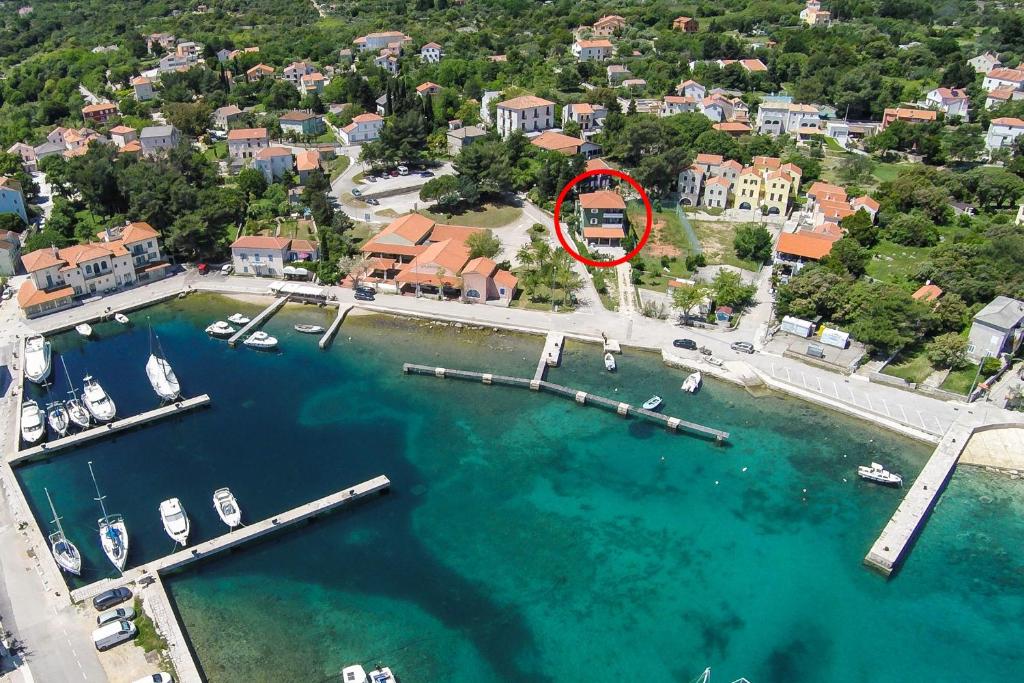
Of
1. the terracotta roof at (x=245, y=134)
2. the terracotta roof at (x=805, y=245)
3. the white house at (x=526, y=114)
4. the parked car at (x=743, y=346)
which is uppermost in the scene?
the white house at (x=526, y=114)

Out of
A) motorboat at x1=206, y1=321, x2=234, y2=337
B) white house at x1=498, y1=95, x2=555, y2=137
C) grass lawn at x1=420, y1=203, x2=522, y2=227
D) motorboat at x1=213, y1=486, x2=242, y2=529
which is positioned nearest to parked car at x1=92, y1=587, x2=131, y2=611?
motorboat at x1=213, y1=486, x2=242, y2=529

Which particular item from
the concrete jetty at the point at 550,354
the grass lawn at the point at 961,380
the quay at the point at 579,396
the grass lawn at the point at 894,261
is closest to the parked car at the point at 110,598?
the quay at the point at 579,396

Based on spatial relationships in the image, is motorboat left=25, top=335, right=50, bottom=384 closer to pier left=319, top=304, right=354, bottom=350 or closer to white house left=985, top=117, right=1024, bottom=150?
pier left=319, top=304, right=354, bottom=350

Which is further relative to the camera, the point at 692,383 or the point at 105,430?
the point at 692,383

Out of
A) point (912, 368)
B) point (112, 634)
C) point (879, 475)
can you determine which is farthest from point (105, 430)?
point (912, 368)

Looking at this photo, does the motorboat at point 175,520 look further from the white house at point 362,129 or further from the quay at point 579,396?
the white house at point 362,129

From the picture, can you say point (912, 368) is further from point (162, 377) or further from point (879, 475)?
point (162, 377)

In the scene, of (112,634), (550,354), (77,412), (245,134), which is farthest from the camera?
(245,134)
